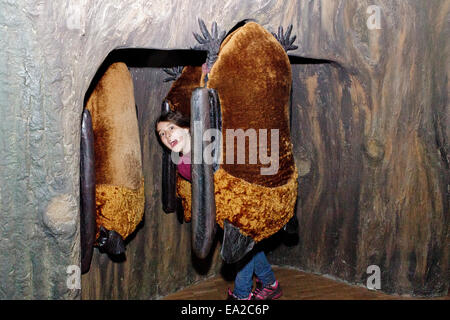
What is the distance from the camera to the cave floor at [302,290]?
317 centimetres

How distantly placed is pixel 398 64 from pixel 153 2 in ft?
5.09

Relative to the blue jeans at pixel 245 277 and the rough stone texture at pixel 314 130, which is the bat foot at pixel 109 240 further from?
the blue jeans at pixel 245 277

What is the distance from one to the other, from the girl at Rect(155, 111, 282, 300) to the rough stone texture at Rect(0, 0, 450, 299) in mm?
395

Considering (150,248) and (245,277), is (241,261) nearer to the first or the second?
(245,277)

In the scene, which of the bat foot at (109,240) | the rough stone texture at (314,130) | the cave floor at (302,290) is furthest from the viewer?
the cave floor at (302,290)

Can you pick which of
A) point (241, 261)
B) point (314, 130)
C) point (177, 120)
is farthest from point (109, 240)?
point (314, 130)

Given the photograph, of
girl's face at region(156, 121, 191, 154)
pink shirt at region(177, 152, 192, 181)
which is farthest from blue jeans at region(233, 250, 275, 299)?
girl's face at region(156, 121, 191, 154)

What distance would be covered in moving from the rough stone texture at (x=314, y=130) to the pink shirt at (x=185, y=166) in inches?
12.8

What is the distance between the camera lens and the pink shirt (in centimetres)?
266

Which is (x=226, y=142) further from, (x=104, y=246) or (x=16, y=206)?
(x=16, y=206)

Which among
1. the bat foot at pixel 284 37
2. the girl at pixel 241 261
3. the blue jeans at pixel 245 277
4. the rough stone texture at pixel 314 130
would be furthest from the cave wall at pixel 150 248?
the bat foot at pixel 284 37

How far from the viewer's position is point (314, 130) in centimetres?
341
